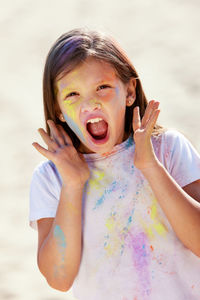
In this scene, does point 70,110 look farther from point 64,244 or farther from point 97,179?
point 64,244

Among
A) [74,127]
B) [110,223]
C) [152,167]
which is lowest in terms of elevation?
[110,223]

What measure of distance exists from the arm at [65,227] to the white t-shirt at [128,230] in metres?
0.05

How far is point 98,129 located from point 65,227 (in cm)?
41

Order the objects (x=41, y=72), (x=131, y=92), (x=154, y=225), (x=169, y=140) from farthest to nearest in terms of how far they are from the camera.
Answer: (x=41, y=72) → (x=131, y=92) → (x=169, y=140) → (x=154, y=225)

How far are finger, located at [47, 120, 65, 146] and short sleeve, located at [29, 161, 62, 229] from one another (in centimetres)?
11

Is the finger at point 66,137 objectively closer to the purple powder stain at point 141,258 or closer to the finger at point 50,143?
the finger at point 50,143

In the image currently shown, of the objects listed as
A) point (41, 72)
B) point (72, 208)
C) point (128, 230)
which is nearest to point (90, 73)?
point (72, 208)

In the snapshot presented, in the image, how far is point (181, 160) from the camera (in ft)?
8.34

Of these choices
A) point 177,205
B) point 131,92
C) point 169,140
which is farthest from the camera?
point 131,92

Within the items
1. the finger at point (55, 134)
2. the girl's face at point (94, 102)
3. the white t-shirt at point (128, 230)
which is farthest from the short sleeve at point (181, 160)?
the finger at point (55, 134)

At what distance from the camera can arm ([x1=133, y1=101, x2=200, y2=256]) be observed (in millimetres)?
2383

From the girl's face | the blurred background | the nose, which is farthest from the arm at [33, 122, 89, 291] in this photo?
the blurred background

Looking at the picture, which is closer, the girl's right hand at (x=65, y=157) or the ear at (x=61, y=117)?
the girl's right hand at (x=65, y=157)

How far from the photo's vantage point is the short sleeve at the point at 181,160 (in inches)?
99.1
